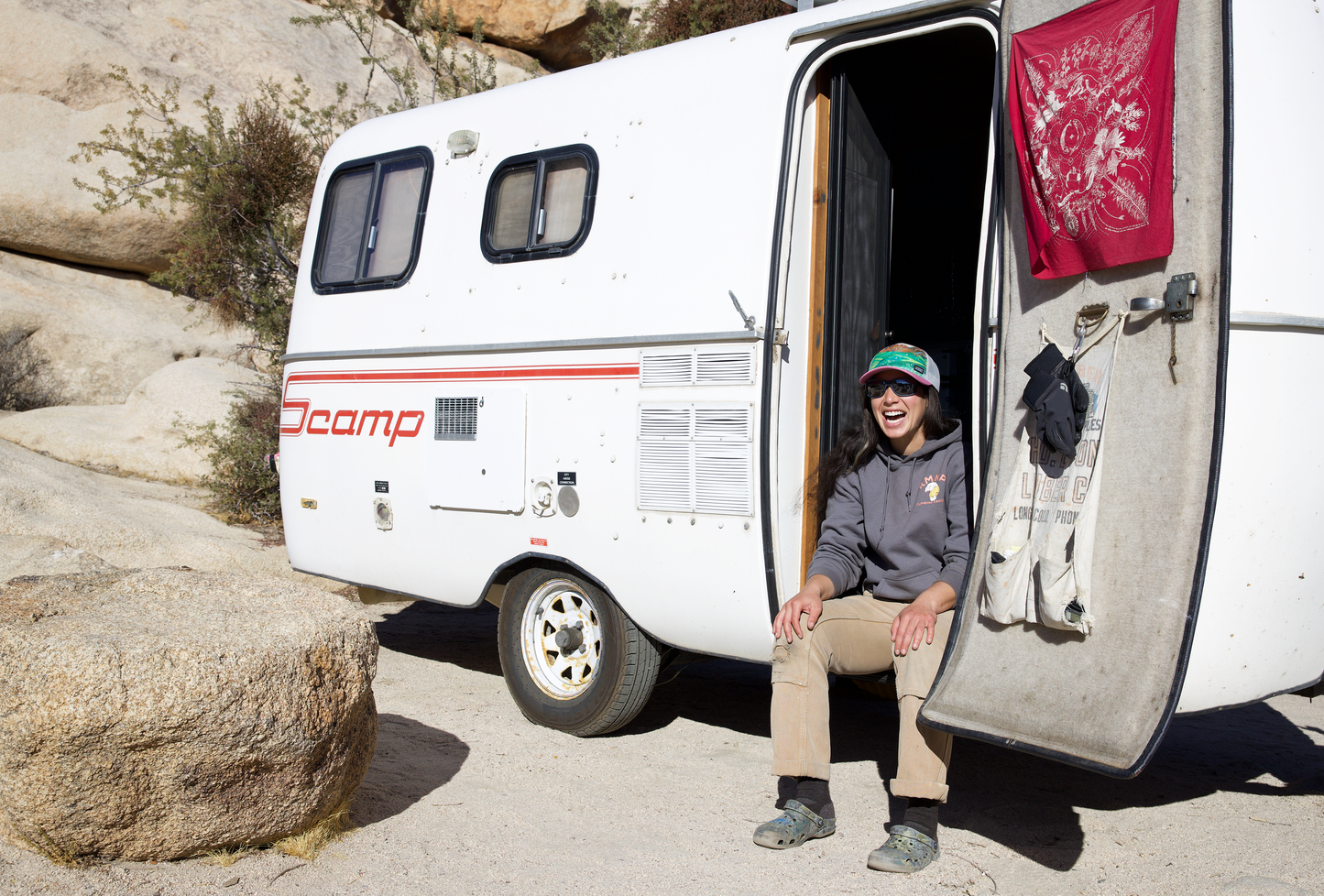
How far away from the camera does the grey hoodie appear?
390cm

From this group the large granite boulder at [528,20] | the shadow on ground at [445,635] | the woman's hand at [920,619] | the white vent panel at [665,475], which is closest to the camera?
the woman's hand at [920,619]

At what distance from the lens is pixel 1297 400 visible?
332 cm

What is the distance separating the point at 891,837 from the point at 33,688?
8.28ft

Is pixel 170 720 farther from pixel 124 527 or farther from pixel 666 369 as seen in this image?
pixel 124 527

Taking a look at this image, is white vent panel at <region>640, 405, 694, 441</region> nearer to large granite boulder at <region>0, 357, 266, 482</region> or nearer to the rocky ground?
the rocky ground

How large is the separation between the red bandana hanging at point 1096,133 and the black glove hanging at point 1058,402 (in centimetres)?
32

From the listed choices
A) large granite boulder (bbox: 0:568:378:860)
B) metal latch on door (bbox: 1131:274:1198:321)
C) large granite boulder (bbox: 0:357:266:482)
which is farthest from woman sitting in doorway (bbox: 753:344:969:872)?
large granite boulder (bbox: 0:357:266:482)

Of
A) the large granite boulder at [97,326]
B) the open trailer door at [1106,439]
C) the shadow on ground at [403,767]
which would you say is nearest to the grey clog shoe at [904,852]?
the open trailer door at [1106,439]

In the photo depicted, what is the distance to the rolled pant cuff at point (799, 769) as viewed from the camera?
362 centimetres

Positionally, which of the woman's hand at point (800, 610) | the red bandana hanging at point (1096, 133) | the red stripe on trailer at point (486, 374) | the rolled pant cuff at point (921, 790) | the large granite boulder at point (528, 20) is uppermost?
the large granite boulder at point (528, 20)

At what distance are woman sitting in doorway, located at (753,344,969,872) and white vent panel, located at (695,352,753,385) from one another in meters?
0.45

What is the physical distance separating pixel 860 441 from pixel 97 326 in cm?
1284

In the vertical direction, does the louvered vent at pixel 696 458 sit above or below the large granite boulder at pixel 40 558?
above

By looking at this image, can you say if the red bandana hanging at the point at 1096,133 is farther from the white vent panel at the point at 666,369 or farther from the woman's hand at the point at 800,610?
the white vent panel at the point at 666,369
